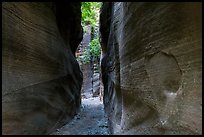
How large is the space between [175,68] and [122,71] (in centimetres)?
256

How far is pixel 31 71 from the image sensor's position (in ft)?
16.2

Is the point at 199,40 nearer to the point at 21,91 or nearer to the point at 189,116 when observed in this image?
the point at 189,116

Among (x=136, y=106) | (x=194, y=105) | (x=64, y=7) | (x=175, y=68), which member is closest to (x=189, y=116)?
(x=194, y=105)

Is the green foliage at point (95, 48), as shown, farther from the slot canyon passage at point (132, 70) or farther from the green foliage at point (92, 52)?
the slot canyon passage at point (132, 70)

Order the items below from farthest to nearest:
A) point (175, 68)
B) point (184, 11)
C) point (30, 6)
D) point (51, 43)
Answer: point (51, 43)
point (30, 6)
point (175, 68)
point (184, 11)

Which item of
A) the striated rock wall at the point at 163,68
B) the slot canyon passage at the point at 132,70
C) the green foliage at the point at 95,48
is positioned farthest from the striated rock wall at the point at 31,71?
the green foliage at the point at 95,48

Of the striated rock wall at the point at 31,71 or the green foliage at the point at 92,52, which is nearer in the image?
the striated rock wall at the point at 31,71

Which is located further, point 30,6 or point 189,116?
point 30,6

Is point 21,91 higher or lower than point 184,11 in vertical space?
lower

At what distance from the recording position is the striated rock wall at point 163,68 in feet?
8.83

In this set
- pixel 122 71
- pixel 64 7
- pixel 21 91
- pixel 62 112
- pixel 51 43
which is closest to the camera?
pixel 21 91

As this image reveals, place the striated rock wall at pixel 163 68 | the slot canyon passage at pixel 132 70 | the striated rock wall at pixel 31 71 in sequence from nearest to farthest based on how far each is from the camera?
the striated rock wall at pixel 163 68 → the slot canyon passage at pixel 132 70 → the striated rock wall at pixel 31 71

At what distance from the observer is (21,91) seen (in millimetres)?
4402

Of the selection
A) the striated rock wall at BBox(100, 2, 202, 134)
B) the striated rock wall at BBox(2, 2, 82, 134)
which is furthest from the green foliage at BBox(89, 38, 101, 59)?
the striated rock wall at BBox(100, 2, 202, 134)
